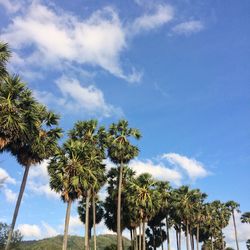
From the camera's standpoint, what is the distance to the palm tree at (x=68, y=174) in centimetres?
3497

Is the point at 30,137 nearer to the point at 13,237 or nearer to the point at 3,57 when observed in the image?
the point at 3,57

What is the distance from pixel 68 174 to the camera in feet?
117

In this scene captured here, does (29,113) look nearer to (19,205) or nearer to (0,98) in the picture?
(0,98)

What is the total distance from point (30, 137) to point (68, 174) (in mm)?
8229

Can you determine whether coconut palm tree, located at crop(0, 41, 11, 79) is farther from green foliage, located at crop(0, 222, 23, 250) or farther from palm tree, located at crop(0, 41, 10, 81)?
green foliage, located at crop(0, 222, 23, 250)

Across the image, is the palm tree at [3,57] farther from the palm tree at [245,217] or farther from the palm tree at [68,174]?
the palm tree at [245,217]

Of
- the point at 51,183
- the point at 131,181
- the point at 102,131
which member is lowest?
the point at 51,183

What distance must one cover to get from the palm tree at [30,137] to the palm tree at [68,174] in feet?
5.19

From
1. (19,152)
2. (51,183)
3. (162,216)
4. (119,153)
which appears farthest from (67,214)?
(162,216)

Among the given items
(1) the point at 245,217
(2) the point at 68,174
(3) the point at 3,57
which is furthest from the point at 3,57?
(1) the point at 245,217

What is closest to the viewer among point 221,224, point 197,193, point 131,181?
point 131,181

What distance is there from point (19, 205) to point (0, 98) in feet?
34.9

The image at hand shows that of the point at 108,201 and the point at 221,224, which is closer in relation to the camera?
the point at 108,201

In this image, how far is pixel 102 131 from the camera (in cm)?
5009
